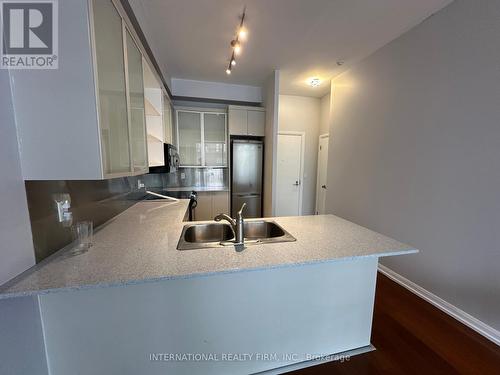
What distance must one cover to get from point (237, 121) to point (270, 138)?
787mm

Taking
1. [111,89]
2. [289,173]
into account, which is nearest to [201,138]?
[289,173]

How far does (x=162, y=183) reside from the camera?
3.76 metres

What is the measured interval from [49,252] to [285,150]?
13.4 ft

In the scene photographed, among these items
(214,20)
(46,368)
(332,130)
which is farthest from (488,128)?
(46,368)

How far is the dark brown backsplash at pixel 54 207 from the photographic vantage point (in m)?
0.94

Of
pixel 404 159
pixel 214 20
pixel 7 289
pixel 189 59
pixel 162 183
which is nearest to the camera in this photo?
pixel 7 289

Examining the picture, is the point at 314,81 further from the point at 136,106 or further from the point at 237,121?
the point at 136,106

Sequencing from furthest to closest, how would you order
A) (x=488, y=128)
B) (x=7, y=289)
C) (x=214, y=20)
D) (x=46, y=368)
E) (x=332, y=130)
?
1. (x=332, y=130)
2. (x=214, y=20)
3. (x=488, y=128)
4. (x=46, y=368)
5. (x=7, y=289)

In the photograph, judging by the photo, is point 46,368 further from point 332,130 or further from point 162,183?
point 332,130

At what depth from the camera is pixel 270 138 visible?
11.3 ft

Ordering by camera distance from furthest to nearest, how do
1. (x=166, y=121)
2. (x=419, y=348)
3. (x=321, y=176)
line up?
(x=321, y=176) → (x=166, y=121) → (x=419, y=348)

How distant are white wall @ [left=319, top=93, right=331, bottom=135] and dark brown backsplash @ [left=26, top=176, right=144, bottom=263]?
4021 millimetres
